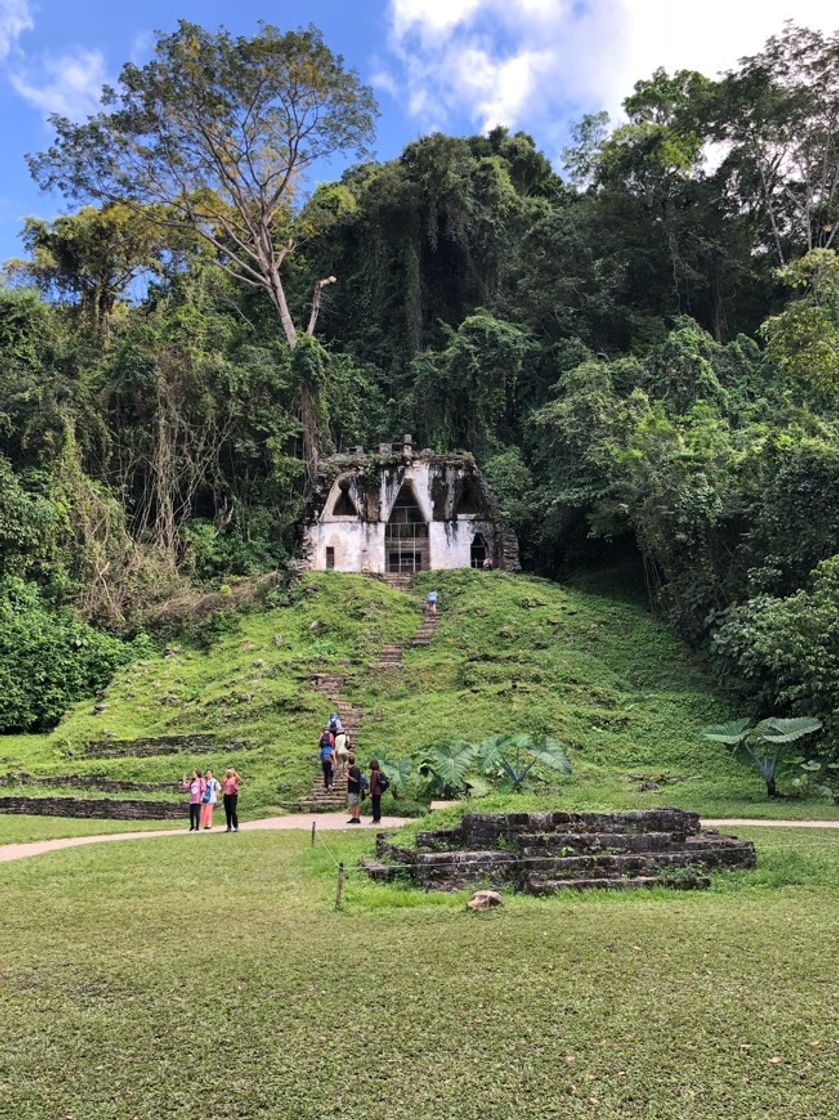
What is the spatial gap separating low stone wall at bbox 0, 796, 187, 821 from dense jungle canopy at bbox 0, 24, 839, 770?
24.3ft

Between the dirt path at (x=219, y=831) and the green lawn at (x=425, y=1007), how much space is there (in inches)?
154

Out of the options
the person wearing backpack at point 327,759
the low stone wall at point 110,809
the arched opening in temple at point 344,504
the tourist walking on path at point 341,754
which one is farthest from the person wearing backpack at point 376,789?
the arched opening in temple at point 344,504

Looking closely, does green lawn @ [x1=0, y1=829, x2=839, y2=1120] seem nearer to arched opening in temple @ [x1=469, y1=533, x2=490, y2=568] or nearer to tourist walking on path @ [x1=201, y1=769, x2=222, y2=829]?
tourist walking on path @ [x1=201, y1=769, x2=222, y2=829]

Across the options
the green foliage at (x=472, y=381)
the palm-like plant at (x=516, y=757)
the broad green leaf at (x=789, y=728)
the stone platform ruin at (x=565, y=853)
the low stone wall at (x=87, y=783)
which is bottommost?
the low stone wall at (x=87, y=783)

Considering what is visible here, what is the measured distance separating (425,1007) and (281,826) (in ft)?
28.4

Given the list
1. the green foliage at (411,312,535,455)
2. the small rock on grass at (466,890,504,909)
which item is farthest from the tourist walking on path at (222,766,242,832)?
the green foliage at (411,312,535,455)

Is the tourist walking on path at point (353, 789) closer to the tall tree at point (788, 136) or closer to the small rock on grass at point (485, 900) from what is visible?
the small rock on grass at point (485, 900)

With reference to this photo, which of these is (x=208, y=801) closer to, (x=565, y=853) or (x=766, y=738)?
(x=565, y=853)

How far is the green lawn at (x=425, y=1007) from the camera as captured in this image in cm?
370

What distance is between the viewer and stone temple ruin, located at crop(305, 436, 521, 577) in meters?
31.5

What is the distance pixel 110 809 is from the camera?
14.4 metres

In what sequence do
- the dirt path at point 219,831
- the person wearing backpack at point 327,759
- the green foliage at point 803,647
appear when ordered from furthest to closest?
the person wearing backpack at point 327,759 → the green foliage at point 803,647 → the dirt path at point 219,831

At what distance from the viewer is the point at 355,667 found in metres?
20.8

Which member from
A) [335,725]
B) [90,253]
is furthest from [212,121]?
[335,725]
